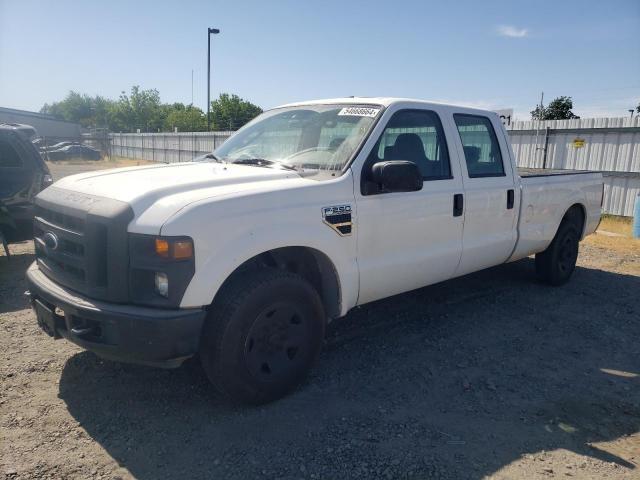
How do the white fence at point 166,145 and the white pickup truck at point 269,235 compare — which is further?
the white fence at point 166,145

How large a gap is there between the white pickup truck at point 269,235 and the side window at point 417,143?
0.01m

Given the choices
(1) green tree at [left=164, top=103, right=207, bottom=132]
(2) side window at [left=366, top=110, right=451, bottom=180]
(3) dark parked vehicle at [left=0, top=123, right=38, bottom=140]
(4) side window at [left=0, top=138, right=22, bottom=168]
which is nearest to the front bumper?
(2) side window at [left=366, top=110, right=451, bottom=180]

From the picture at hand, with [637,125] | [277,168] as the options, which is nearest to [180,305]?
[277,168]

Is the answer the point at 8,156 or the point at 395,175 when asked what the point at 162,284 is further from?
the point at 8,156

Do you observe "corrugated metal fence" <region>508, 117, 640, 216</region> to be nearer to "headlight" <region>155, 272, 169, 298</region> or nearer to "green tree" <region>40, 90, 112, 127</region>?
"headlight" <region>155, 272, 169, 298</region>

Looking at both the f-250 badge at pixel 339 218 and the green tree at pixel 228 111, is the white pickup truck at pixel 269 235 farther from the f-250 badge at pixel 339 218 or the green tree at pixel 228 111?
the green tree at pixel 228 111

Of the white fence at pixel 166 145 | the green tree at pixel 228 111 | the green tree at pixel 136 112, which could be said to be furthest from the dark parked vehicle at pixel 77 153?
the green tree at pixel 136 112

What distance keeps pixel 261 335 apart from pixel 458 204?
2.18m

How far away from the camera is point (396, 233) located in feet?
12.9

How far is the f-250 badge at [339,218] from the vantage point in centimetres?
343

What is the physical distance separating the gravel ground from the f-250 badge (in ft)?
3.65

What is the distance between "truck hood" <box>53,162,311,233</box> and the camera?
2879 mm

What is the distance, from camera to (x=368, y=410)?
332cm

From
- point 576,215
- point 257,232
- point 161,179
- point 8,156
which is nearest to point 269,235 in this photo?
point 257,232
